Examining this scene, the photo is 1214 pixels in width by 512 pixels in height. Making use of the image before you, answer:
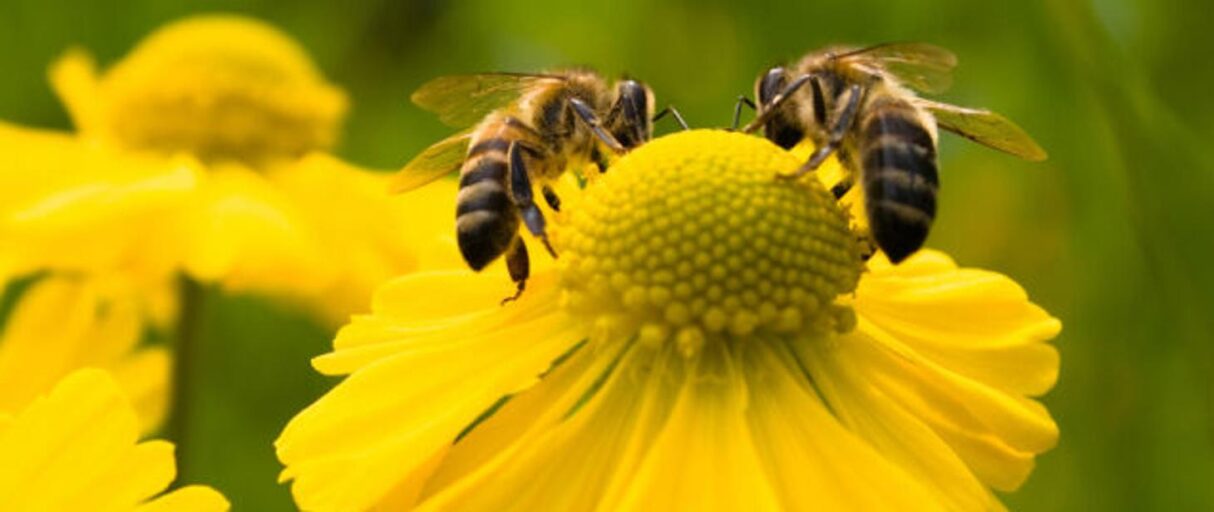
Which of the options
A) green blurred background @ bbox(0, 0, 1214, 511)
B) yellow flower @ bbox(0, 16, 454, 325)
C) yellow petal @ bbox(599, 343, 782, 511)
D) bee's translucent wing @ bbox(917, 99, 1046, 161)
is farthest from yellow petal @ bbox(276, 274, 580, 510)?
yellow flower @ bbox(0, 16, 454, 325)

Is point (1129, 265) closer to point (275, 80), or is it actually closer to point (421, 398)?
point (275, 80)

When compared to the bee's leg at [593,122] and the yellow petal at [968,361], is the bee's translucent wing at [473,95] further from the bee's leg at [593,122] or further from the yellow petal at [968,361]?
the yellow petal at [968,361]

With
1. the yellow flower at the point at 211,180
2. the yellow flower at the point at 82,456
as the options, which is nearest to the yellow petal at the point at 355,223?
the yellow flower at the point at 211,180

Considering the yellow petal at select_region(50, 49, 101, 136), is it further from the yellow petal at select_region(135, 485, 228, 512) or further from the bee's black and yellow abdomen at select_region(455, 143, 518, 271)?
the yellow petal at select_region(135, 485, 228, 512)

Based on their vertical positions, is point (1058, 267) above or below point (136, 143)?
below

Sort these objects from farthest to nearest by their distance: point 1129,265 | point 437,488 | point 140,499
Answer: point 1129,265 < point 437,488 < point 140,499

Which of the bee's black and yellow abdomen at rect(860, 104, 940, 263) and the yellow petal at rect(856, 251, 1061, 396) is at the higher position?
the bee's black and yellow abdomen at rect(860, 104, 940, 263)

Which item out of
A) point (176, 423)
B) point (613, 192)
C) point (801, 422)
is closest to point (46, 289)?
point (176, 423)
